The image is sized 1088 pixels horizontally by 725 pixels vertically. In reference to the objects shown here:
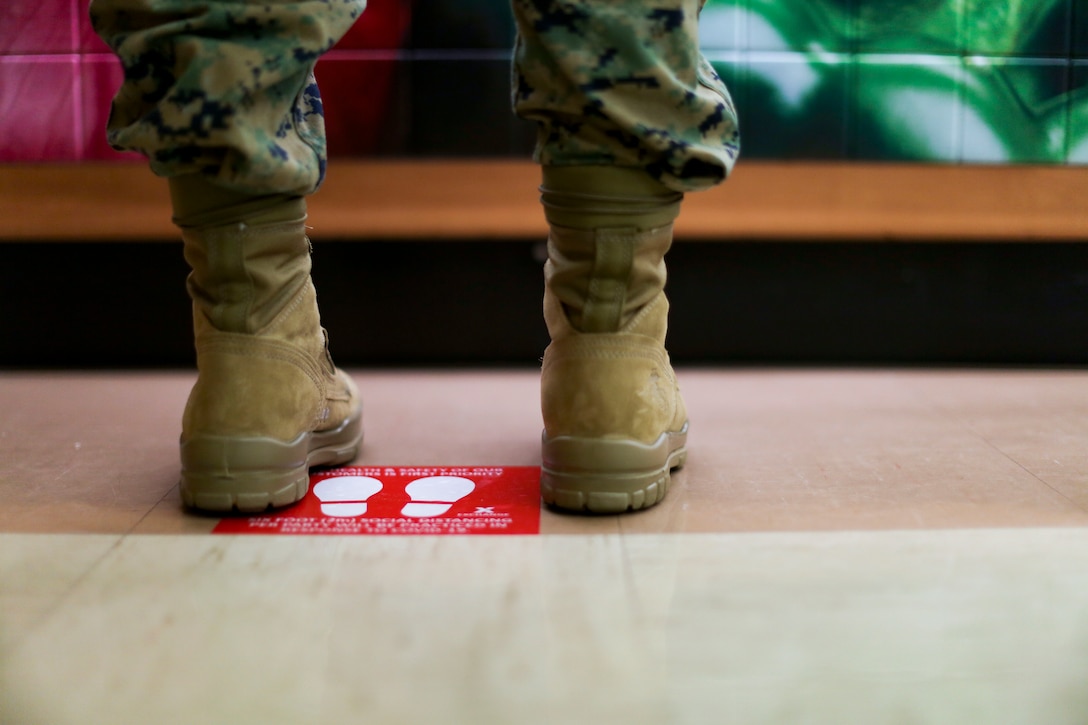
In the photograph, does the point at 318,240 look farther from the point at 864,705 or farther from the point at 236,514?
the point at 864,705

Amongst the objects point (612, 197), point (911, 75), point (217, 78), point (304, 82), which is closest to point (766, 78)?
point (911, 75)

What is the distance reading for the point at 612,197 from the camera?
104 centimetres

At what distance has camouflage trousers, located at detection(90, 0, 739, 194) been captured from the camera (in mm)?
959

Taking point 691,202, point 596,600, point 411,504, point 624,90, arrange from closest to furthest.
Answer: point 596,600
point 624,90
point 411,504
point 691,202

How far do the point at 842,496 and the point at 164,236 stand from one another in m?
1.38

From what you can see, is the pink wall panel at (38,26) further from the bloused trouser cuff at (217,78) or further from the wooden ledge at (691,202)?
the bloused trouser cuff at (217,78)

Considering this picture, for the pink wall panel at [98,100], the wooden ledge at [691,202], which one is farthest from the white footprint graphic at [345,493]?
the pink wall panel at [98,100]

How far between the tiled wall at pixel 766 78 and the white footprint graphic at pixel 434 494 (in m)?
0.87

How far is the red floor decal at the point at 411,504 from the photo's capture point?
1059 millimetres

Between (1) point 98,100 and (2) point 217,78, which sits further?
(1) point 98,100

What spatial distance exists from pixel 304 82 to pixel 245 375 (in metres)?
0.33

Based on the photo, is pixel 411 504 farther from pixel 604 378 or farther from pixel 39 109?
pixel 39 109

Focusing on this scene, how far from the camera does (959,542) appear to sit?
3.32 feet

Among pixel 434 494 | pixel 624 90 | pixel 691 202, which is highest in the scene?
pixel 624 90
